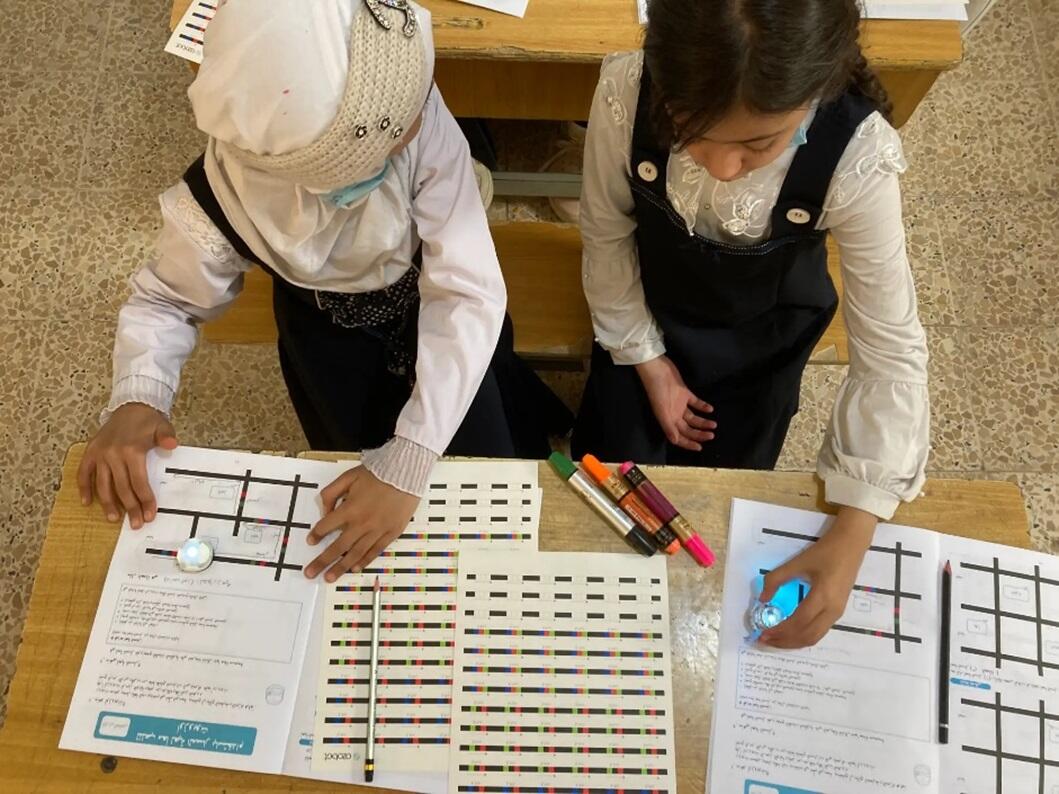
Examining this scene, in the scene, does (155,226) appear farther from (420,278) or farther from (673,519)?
(673,519)

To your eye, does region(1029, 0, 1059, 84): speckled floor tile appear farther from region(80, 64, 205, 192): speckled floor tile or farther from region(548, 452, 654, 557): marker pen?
region(80, 64, 205, 192): speckled floor tile

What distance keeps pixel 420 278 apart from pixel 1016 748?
0.74 m

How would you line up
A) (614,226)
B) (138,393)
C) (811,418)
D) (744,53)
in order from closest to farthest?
(744,53) < (138,393) < (614,226) < (811,418)

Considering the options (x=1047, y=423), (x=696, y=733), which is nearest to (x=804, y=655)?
(x=696, y=733)

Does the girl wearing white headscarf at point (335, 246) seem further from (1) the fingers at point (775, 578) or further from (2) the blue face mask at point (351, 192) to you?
(1) the fingers at point (775, 578)

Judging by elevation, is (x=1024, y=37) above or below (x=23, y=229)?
above

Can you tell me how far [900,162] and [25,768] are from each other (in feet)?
3.28

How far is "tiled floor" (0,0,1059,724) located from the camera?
1.55 m

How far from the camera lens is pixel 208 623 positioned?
75 cm

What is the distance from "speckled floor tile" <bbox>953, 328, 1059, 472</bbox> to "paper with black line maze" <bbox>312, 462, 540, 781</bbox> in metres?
1.14

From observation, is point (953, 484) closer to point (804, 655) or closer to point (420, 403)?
point (804, 655)

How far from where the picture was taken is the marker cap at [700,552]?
770 millimetres

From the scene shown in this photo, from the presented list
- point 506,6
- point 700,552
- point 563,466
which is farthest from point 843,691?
point 506,6

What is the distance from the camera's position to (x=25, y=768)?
0.70m
